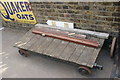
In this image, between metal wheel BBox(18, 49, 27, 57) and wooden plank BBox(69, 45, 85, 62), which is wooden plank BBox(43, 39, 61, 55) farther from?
metal wheel BBox(18, 49, 27, 57)

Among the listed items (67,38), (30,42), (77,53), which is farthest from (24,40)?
(77,53)

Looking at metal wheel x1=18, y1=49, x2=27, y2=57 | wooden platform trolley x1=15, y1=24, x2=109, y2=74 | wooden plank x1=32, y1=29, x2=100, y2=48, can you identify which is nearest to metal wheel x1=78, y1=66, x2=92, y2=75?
wooden platform trolley x1=15, y1=24, x2=109, y2=74

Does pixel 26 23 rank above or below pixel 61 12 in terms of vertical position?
below

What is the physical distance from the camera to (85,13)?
3.44 meters

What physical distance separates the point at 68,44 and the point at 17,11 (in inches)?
93.8

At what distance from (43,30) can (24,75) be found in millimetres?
1359

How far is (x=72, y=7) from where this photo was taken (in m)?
3.53

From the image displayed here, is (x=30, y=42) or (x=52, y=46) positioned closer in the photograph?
(x=52, y=46)

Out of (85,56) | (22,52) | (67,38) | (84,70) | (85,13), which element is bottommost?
(84,70)

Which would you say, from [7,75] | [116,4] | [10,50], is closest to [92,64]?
[116,4]

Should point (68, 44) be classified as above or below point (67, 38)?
below

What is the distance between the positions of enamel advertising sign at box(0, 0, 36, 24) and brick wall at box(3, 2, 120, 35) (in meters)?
0.31

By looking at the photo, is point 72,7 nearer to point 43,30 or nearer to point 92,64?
point 43,30

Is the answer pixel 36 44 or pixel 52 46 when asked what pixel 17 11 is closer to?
pixel 36 44
